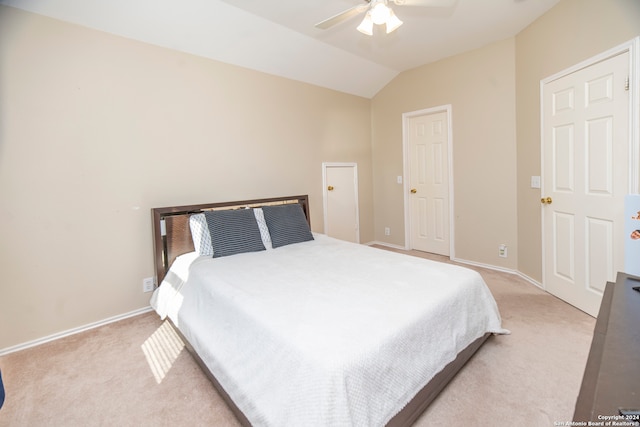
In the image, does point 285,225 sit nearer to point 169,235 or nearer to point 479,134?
point 169,235

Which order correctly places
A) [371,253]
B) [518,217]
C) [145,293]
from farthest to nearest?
[518,217]
[145,293]
[371,253]

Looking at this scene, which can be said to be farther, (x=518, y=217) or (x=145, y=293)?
(x=518, y=217)

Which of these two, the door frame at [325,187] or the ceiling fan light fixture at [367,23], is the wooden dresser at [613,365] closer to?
the ceiling fan light fixture at [367,23]

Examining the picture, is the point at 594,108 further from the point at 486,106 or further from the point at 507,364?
the point at 507,364

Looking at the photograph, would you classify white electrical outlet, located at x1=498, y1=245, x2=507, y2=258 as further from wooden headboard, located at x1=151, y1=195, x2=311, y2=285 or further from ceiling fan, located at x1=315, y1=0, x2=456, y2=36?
wooden headboard, located at x1=151, y1=195, x2=311, y2=285

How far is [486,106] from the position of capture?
354 centimetres

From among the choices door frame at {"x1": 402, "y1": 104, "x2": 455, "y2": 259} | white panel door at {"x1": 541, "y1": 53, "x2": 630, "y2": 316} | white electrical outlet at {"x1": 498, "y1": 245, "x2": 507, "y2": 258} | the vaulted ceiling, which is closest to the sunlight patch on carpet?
the vaulted ceiling

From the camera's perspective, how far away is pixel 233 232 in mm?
2693

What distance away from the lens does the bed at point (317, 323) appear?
3.70 feet

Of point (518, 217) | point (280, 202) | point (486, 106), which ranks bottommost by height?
point (518, 217)

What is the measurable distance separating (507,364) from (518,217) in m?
2.05

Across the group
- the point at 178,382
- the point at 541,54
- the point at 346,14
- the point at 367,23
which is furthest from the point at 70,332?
the point at 541,54

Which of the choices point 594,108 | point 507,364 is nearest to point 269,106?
point 594,108

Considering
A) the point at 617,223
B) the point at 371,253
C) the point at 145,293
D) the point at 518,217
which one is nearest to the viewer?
the point at 617,223
